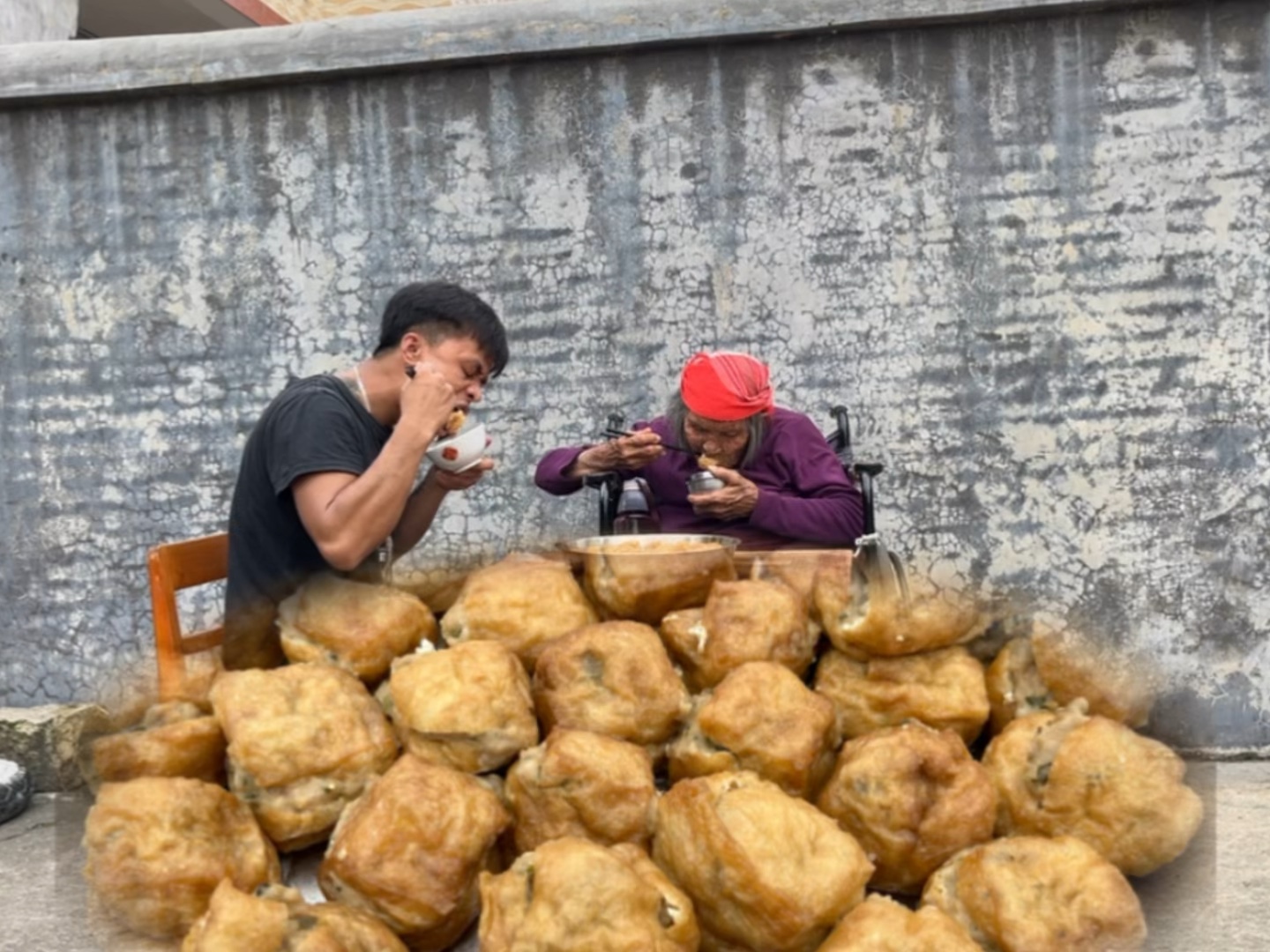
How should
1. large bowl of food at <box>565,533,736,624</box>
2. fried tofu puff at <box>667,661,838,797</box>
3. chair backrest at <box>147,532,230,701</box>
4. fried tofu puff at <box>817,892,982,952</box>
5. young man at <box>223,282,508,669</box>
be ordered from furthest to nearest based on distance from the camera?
chair backrest at <box>147,532,230,701</box> < young man at <box>223,282,508,669</box> < large bowl of food at <box>565,533,736,624</box> < fried tofu puff at <box>667,661,838,797</box> < fried tofu puff at <box>817,892,982,952</box>

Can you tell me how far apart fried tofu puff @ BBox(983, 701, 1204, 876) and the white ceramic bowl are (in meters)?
1.67

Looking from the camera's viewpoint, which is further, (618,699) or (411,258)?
(411,258)

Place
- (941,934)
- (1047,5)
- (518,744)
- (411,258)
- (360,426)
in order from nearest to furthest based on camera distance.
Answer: (941,934) < (518,744) < (360,426) < (1047,5) < (411,258)

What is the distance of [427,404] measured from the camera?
287 cm

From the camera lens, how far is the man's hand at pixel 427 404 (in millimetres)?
2836

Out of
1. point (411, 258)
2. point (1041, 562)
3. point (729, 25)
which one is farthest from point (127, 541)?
point (1041, 562)

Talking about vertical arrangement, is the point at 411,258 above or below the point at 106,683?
above

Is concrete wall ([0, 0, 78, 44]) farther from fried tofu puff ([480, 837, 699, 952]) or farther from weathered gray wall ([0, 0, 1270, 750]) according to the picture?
fried tofu puff ([480, 837, 699, 952])

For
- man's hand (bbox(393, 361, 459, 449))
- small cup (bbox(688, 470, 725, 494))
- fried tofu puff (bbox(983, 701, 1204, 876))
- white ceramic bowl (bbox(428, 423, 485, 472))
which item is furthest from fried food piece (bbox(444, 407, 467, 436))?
fried tofu puff (bbox(983, 701, 1204, 876))

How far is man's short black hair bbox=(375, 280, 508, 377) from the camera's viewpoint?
3.27 metres

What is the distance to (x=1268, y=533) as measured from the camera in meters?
5.03

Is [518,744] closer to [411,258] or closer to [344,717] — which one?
[344,717]

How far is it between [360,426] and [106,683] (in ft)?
3.31

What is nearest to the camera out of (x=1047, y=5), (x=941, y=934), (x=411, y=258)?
(x=941, y=934)
